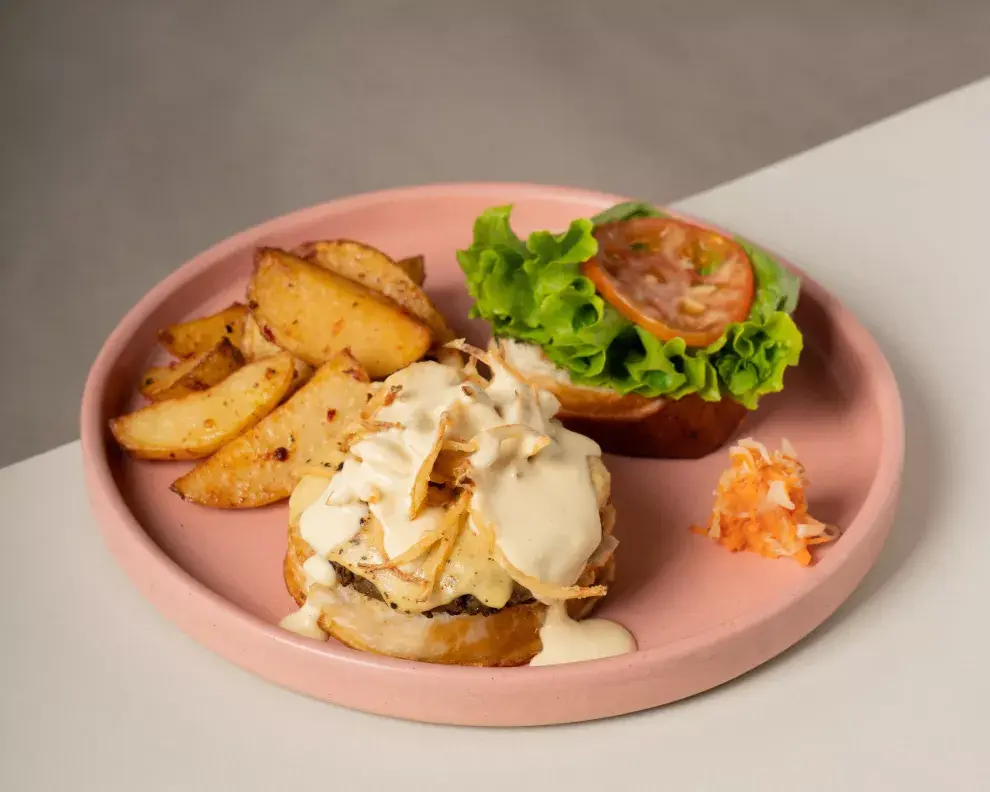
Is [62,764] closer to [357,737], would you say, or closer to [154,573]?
[154,573]

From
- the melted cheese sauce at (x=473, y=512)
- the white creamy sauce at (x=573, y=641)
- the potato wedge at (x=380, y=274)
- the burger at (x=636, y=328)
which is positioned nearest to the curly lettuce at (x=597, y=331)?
the burger at (x=636, y=328)

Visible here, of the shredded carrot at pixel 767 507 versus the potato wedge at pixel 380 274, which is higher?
the potato wedge at pixel 380 274

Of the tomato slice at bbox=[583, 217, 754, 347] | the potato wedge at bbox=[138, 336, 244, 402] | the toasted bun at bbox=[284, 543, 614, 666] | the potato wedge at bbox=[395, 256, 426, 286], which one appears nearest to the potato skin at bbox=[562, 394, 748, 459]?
the tomato slice at bbox=[583, 217, 754, 347]

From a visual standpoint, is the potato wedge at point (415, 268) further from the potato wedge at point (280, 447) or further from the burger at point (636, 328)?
the potato wedge at point (280, 447)

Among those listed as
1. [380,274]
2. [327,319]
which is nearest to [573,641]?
[327,319]

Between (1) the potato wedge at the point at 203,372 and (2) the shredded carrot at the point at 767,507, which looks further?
(1) the potato wedge at the point at 203,372

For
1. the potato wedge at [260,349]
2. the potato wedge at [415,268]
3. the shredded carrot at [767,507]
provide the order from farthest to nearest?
1. the potato wedge at [415,268]
2. the potato wedge at [260,349]
3. the shredded carrot at [767,507]
